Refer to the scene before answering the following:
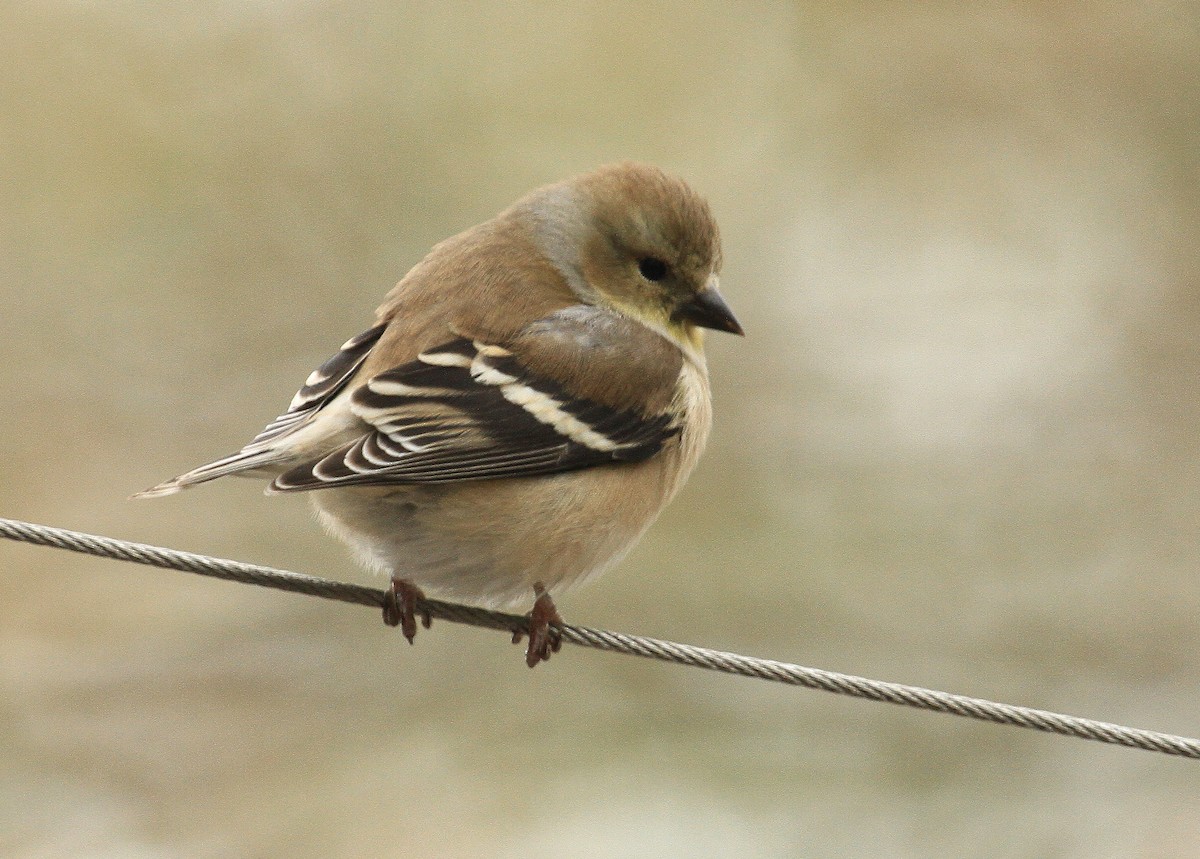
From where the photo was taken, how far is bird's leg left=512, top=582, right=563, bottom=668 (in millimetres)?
3602

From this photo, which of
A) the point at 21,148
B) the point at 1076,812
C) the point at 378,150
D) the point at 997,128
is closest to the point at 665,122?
the point at 378,150

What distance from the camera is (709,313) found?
13.8 ft

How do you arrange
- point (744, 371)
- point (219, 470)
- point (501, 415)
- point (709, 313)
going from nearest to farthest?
point (219, 470) < point (501, 415) < point (709, 313) < point (744, 371)

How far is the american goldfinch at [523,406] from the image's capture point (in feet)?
11.0

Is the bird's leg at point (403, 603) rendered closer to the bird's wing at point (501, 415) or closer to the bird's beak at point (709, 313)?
the bird's wing at point (501, 415)

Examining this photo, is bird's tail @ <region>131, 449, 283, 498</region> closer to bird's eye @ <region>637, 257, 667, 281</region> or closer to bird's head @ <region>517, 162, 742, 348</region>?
bird's head @ <region>517, 162, 742, 348</region>

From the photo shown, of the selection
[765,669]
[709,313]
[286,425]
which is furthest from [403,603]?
[709,313]

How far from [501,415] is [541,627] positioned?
560 millimetres

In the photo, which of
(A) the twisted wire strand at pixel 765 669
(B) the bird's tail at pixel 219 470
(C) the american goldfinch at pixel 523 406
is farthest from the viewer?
(C) the american goldfinch at pixel 523 406

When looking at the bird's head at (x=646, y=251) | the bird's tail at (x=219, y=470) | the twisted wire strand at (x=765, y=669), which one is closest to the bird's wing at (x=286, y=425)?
the bird's tail at (x=219, y=470)

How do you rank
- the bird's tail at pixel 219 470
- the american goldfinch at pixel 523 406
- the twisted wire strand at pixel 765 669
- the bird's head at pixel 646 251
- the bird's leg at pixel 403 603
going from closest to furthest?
1. the twisted wire strand at pixel 765 669
2. the bird's tail at pixel 219 470
3. the american goldfinch at pixel 523 406
4. the bird's leg at pixel 403 603
5. the bird's head at pixel 646 251

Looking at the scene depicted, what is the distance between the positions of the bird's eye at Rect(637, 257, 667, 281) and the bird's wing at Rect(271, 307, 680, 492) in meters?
0.32

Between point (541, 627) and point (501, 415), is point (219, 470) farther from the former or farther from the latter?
point (541, 627)

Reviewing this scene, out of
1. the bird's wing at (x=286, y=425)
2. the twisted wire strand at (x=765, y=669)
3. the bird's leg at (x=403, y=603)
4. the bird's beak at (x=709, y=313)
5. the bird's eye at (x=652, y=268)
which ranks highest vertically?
the bird's eye at (x=652, y=268)
